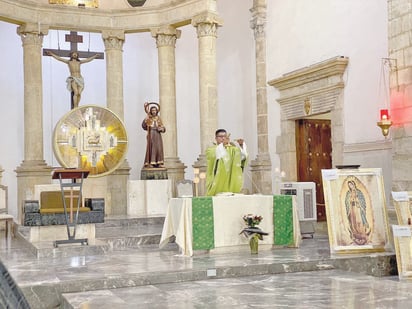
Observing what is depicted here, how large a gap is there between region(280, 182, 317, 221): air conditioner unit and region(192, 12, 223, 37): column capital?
4.80 metres

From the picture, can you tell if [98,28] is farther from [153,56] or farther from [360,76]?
[360,76]

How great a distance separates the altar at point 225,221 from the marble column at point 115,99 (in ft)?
19.3

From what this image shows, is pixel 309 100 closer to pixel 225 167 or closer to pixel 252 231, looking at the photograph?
pixel 225 167

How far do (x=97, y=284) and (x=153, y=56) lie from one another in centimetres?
1137

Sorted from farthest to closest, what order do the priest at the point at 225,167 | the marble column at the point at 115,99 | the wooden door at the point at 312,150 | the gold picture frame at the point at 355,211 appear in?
the marble column at the point at 115,99 → the wooden door at the point at 312,150 → the priest at the point at 225,167 → the gold picture frame at the point at 355,211

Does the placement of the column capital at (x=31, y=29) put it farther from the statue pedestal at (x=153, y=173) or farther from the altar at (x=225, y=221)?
the altar at (x=225, y=221)

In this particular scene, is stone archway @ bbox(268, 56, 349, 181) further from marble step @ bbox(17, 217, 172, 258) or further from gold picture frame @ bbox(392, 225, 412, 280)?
gold picture frame @ bbox(392, 225, 412, 280)

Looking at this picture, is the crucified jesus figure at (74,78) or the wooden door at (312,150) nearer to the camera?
the wooden door at (312,150)

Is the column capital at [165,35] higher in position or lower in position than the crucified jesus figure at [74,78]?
higher

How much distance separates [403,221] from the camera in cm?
682

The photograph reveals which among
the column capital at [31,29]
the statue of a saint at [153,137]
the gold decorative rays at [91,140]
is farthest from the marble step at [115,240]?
the column capital at [31,29]

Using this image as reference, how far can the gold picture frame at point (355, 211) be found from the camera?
286 inches

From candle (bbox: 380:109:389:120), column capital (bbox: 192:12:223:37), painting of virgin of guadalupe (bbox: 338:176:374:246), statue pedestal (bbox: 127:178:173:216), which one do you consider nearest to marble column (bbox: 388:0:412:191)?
candle (bbox: 380:109:389:120)

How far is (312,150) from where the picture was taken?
13.1 meters
